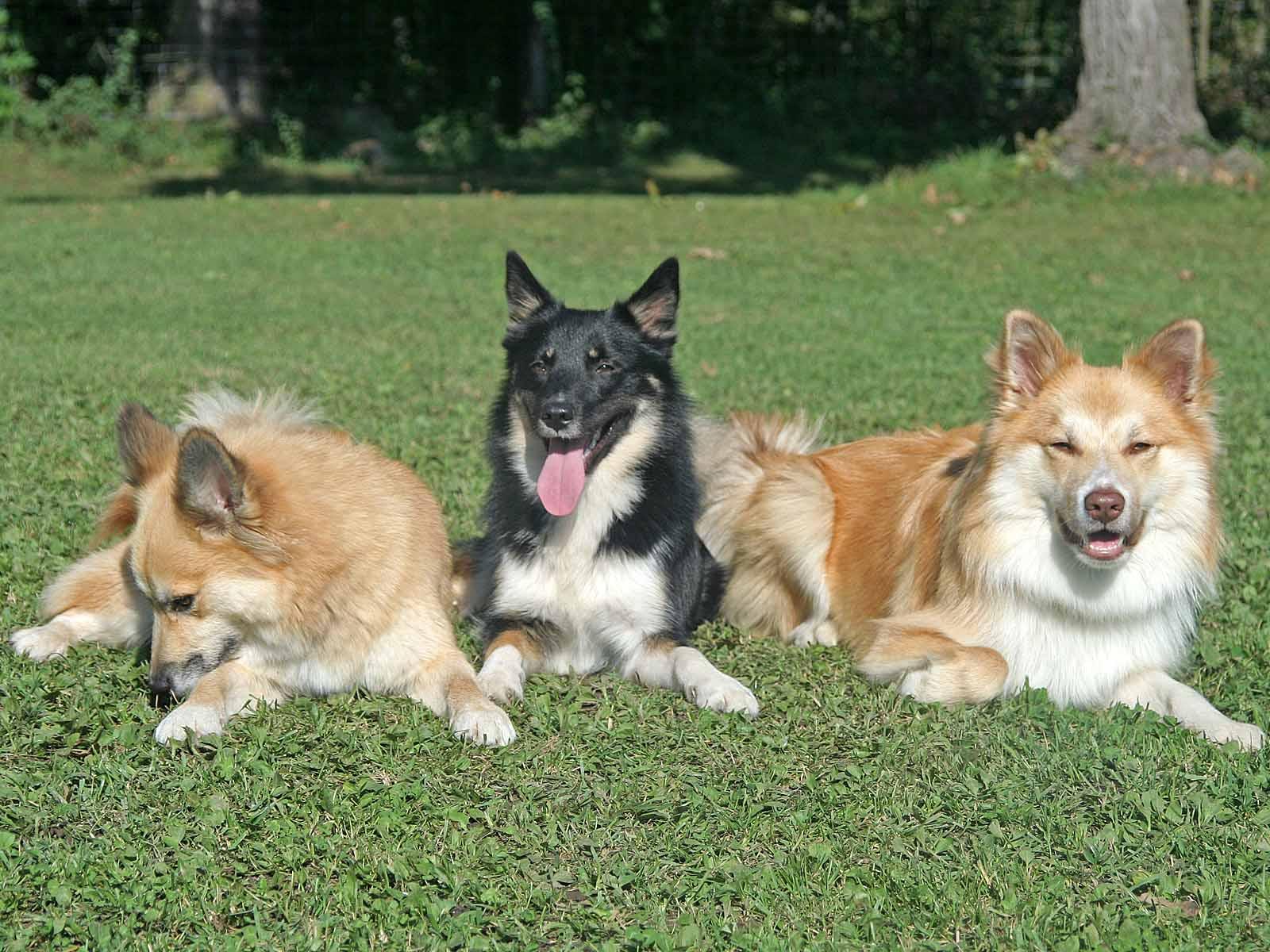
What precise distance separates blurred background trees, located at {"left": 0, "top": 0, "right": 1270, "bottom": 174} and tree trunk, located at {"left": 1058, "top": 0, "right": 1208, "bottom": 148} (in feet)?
19.8

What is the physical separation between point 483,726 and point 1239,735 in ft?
8.90

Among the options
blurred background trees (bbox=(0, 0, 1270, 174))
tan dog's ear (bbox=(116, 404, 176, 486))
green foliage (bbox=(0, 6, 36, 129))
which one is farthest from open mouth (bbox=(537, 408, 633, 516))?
green foliage (bbox=(0, 6, 36, 129))

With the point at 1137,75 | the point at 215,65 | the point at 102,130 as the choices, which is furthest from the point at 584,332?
the point at 215,65

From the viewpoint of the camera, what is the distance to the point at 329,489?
501 centimetres

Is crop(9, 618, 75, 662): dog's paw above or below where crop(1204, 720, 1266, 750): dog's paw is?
below

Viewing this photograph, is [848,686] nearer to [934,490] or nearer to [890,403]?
[934,490]

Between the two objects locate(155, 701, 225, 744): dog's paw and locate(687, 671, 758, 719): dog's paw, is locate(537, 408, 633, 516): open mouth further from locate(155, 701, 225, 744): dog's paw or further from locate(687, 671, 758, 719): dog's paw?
locate(155, 701, 225, 744): dog's paw

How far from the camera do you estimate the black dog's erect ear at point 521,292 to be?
19.2ft

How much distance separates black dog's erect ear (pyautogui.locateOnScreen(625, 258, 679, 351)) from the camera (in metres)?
5.68

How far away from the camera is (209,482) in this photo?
177 inches

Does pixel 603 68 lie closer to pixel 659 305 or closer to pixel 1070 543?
pixel 659 305

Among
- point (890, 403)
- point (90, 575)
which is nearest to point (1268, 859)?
point (90, 575)

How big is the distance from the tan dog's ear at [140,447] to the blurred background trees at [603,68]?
19.7 m

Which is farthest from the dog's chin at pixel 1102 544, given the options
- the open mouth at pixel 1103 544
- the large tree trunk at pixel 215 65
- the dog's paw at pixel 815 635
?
the large tree trunk at pixel 215 65
